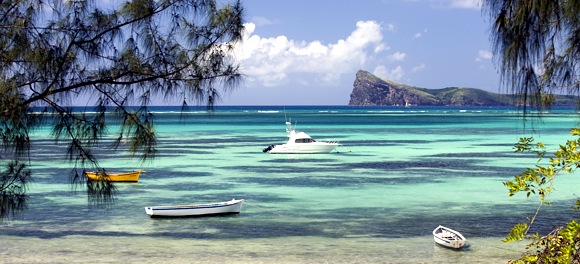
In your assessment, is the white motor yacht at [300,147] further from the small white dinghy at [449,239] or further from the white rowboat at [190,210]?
the small white dinghy at [449,239]

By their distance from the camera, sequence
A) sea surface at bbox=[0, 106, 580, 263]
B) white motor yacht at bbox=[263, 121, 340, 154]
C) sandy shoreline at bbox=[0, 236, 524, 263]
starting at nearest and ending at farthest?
sandy shoreline at bbox=[0, 236, 524, 263] < sea surface at bbox=[0, 106, 580, 263] < white motor yacht at bbox=[263, 121, 340, 154]

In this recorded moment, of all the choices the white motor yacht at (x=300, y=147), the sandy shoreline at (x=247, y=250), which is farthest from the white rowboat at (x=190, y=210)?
the white motor yacht at (x=300, y=147)

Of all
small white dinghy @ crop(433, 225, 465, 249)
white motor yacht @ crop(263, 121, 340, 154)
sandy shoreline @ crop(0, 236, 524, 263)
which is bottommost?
sandy shoreline @ crop(0, 236, 524, 263)

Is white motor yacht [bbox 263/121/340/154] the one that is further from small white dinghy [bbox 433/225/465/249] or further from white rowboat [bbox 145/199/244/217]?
small white dinghy [bbox 433/225/465/249]

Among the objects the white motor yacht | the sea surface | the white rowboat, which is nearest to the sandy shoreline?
the sea surface

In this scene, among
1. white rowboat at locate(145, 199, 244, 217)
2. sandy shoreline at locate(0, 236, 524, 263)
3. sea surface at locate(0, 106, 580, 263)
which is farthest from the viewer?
white rowboat at locate(145, 199, 244, 217)

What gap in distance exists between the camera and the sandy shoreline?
1327 cm

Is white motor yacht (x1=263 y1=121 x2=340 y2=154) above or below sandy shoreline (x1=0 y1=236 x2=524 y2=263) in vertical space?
above

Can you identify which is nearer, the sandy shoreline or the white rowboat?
the sandy shoreline

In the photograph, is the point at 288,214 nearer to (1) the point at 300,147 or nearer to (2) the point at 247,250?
(2) the point at 247,250

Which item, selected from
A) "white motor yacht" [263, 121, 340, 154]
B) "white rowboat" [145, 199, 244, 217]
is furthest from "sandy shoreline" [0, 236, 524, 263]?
"white motor yacht" [263, 121, 340, 154]

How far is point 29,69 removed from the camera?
22.7 feet

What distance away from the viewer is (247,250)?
14070mm

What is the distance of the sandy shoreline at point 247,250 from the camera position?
43.5 ft
